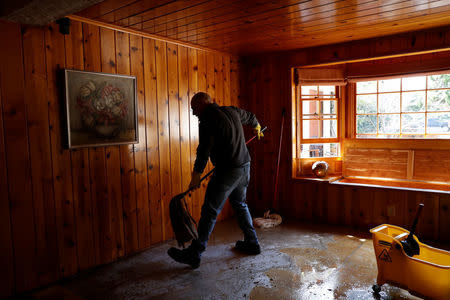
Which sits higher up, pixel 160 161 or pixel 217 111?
pixel 217 111

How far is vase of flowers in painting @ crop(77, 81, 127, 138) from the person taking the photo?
2619 millimetres

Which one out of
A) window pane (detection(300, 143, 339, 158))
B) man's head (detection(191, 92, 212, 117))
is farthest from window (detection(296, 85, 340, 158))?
man's head (detection(191, 92, 212, 117))

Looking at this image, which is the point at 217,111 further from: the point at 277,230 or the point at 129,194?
the point at 277,230

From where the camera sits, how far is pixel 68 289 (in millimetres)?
2443

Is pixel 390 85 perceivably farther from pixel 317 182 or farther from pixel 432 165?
pixel 317 182

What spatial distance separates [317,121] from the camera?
13.9 ft

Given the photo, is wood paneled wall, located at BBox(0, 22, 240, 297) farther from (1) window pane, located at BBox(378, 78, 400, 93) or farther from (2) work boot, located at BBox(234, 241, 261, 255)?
(1) window pane, located at BBox(378, 78, 400, 93)

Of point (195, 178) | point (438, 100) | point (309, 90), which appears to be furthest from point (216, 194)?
point (438, 100)

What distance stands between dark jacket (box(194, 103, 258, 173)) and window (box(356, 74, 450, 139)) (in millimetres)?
1973

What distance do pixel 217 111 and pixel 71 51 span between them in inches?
50.1

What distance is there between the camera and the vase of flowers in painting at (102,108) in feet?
8.59

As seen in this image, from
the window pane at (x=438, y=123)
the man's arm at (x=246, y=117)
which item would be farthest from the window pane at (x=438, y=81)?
the man's arm at (x=246, y=117)

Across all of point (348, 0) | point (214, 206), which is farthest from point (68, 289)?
point (348, 0)

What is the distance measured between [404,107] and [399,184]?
913mm
